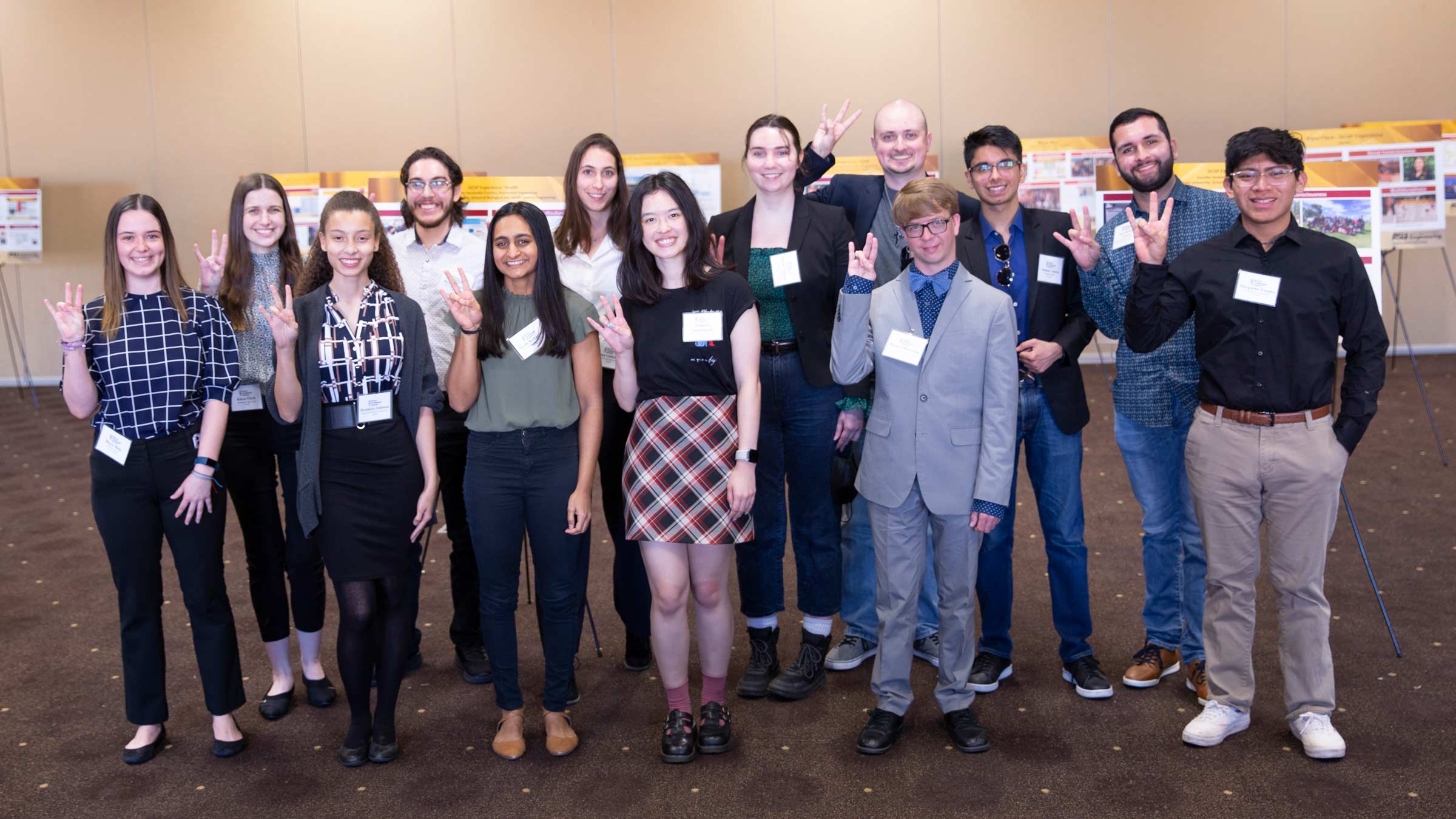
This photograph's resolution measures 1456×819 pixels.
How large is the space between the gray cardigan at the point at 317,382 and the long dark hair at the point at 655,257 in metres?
0.59

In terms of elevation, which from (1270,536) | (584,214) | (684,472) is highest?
(584,214)

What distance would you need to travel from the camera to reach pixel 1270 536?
2.86 m

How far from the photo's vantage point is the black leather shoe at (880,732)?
292cm

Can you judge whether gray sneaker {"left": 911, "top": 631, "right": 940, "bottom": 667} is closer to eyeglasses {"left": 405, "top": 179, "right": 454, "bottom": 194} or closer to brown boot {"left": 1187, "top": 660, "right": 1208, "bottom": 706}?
brown boot {"left": 1187, "top": 660, "right": 1208, "bottom": 706}

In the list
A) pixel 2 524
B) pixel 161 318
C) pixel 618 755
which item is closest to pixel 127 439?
pixel 161 318

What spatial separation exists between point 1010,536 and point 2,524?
513cm

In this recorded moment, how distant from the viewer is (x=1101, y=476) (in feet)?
19.3

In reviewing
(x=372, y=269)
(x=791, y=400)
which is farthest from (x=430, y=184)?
(x=791, y=400)

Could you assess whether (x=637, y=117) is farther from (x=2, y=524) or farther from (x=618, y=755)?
(x=618, y=755)

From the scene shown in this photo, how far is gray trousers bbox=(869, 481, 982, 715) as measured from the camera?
115 inches

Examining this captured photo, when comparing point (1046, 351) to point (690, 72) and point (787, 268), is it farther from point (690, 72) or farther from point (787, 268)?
point (690, 72)

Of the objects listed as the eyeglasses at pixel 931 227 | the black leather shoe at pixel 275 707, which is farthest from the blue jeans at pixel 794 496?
the black leather shoe at pixel 275 707

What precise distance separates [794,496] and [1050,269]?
104 cm

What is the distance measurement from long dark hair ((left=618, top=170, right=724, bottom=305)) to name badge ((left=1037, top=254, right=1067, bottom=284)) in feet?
3.27
